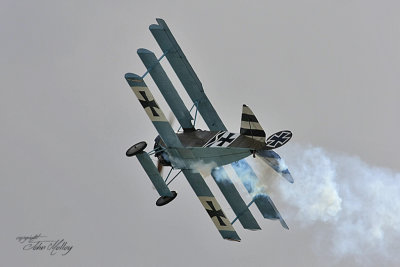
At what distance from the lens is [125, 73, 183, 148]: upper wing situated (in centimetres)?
3017

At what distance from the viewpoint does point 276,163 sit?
31.2 metres

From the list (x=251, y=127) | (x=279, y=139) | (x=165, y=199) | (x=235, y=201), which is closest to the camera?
(x=279, y=139)

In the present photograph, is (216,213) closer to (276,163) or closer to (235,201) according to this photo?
(235,201)

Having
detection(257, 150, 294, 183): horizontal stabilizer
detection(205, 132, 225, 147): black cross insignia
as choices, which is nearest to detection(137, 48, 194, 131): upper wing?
detection(205, 132, 225, 147): black cross insignia

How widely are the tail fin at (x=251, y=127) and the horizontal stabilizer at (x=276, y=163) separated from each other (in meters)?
1.82

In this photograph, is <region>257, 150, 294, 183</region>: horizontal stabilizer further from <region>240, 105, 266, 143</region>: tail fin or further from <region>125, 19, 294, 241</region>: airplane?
<region>240, 105, 266, 143</region>: tail fin

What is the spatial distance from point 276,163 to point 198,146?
90.2 inches

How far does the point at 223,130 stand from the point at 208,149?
2.26 metres

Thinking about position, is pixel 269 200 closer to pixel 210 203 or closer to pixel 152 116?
pixel 210 203

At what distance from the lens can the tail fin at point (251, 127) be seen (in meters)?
29.0

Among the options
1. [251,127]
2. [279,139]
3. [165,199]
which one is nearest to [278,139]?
[279,139]

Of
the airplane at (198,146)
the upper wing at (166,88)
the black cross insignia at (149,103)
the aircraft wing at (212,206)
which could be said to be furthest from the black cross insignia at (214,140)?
the aircraft wing at (212,206)

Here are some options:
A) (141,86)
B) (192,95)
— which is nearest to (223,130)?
(192,95)

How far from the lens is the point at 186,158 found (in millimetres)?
31281
